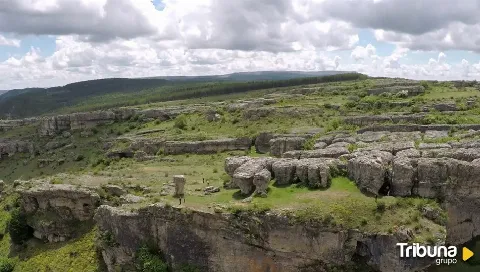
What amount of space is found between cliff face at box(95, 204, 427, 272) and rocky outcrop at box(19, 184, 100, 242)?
21.3 feet

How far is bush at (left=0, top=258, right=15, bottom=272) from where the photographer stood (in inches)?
1455

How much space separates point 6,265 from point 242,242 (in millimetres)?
22894

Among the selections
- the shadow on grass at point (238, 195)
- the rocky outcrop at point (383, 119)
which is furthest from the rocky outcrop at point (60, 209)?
the rocky outcrop at point (383, 119)

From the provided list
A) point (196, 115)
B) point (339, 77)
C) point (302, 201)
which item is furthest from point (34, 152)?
point (339, 77)

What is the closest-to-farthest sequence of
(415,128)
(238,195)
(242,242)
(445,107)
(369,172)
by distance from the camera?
(242,242) < (369,172) < (238,195) < (415,128) < (445,107)

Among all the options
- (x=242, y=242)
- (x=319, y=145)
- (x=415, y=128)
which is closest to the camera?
(x=242, y=242)

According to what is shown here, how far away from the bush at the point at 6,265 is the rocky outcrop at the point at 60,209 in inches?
117

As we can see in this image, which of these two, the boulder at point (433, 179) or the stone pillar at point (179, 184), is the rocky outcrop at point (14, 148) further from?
the boulder at point (433, 179)

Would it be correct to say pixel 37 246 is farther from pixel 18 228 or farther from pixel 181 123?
pixel 181 123

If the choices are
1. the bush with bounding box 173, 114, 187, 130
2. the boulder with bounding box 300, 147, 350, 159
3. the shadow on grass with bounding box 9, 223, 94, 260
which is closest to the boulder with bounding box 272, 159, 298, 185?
the boulder with bounding box 300, 147, 350, 159

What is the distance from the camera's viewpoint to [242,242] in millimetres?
26188

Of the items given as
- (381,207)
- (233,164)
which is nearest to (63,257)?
(233,164)

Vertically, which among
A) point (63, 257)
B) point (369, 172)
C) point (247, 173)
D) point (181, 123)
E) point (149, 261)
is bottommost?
point (63, 257)

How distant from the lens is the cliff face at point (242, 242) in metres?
23.8
